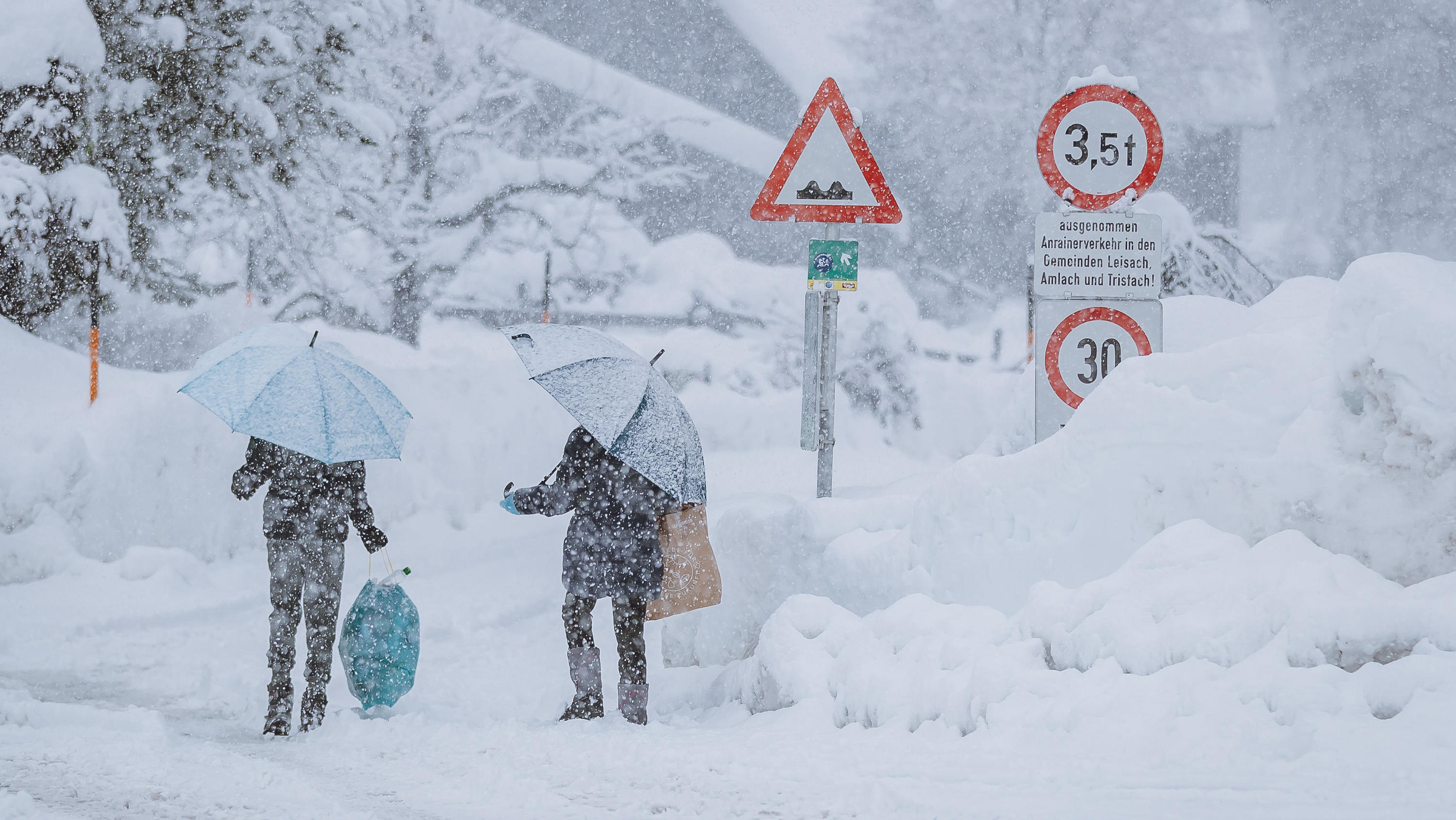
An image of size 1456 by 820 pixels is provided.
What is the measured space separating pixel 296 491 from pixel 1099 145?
152 inches

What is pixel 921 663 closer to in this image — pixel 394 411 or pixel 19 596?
pixel 394 411

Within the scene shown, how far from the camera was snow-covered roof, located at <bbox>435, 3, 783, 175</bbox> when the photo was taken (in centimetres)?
1658

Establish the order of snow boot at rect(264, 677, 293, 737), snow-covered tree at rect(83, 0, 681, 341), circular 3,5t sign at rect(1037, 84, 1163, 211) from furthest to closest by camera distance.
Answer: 1. snow-covered tree at rect(83, 0, 681, 341)
2. circular 3,5t sign at rect(1037, 84, 1163, 211)
3. snow boot at rect(264, 677, 293, 737)

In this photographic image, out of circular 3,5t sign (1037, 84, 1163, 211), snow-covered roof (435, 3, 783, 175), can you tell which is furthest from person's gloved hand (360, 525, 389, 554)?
snow-covered roof (435, 3, 783, 175)

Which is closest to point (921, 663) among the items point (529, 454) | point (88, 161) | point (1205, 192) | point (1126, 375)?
point (1126, 375)

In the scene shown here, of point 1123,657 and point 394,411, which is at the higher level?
point 394,411

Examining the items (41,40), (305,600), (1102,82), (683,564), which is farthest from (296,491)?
(41,40)

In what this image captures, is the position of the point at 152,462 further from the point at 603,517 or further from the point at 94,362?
the point at 603,517

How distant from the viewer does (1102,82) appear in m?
5.20

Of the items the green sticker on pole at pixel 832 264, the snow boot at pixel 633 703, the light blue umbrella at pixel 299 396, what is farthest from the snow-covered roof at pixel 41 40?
the snow boot at pixel 633 703

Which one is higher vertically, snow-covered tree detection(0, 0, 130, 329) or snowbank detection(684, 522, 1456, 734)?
snow-covered tree detection(0, 0, 130, 329)

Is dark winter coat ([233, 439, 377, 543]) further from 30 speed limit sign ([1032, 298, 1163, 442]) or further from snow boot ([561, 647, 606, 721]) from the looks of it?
30 speed limit sign ([1032, 298, 1163, 442])

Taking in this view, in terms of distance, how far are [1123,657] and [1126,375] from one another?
156 cm

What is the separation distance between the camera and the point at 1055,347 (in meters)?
5.32
